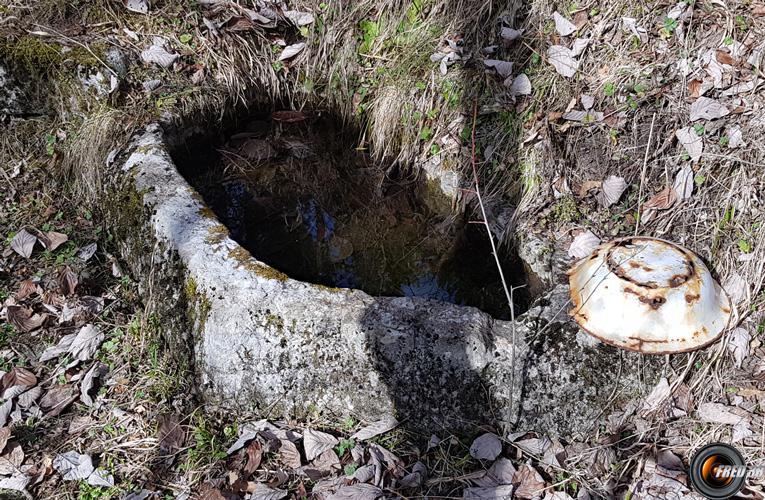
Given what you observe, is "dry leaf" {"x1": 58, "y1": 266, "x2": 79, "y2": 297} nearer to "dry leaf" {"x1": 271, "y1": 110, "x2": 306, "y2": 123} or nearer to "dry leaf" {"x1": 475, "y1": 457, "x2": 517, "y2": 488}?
"dry leaf" {"x1": 271, "y1": 110, "x2": 306, "y2": 123}

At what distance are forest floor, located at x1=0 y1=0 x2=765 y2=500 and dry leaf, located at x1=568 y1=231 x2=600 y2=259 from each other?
18mm

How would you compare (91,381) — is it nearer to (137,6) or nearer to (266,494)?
(266,494)

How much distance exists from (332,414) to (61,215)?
233cm

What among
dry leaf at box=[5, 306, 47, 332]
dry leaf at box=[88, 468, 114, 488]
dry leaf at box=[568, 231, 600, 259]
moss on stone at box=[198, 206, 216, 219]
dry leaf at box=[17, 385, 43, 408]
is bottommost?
dry leaf at box=[88, 468, 114, 488]

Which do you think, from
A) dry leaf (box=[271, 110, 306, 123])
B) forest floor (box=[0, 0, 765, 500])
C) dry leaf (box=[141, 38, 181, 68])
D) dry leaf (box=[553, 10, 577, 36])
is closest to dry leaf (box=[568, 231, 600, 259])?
forest floor (box=[0, 0, 765, 500])

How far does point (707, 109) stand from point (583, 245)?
3.10ft

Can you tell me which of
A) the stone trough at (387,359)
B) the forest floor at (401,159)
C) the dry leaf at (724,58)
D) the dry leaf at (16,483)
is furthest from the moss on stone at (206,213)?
the dry leaf at (724,58)

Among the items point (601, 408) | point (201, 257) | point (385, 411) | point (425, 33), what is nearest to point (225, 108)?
point (425, 33)

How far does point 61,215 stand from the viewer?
3676 millimetres

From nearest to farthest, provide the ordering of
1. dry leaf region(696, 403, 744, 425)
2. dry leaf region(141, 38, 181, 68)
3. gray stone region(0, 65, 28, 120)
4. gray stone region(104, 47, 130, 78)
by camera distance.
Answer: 1. dry leaf region(696, 403, 744, 425)
2. gray stone region(0, 65, 28, 120)
3. gray stone region(104, 47, 130, 78)
4. dry leaf region(141, 38, 181, 68)

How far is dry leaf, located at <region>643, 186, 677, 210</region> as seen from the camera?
9.95ft

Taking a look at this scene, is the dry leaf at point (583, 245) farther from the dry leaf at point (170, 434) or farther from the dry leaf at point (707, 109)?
the dry leaf at point (170, 434)

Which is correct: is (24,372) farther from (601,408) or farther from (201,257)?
(601,408)

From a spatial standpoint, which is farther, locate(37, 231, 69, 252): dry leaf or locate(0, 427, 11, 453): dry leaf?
locate(37, 231, 69, 252): dry leaf
